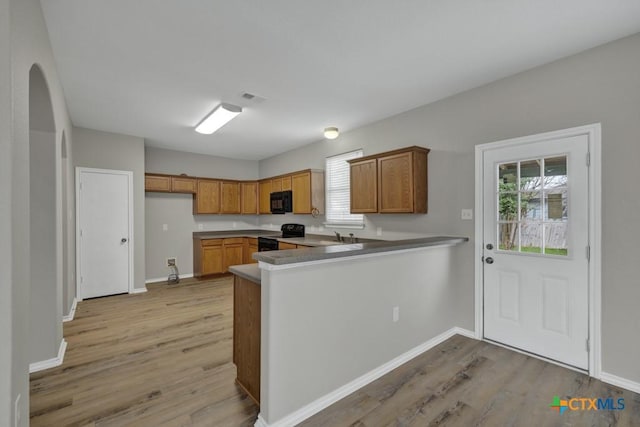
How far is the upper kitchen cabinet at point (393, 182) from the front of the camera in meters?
3.42

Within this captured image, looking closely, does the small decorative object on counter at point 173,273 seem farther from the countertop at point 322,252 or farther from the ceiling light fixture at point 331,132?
the countertop at point 322,252

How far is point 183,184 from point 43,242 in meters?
3.43

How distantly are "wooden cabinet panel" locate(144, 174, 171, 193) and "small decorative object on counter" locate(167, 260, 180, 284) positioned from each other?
1.51 m

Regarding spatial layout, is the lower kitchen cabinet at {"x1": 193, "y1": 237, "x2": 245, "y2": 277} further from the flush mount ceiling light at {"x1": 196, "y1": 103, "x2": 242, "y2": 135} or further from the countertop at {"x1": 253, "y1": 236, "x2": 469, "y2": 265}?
the countertop at {"x1": 253, "y1": 236, "x2": 469, "y2": 265}

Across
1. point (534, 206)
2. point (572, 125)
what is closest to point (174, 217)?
point (534, 206)

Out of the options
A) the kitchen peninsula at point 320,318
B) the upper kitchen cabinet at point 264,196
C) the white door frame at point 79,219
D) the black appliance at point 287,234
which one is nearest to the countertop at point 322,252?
the kitchen peninsula at point 320,318

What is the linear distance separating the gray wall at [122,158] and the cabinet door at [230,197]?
1728mm

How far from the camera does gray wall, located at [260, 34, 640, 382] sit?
221 centimetres

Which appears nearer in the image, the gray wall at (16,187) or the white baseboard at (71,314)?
the gray wall at (16,187)

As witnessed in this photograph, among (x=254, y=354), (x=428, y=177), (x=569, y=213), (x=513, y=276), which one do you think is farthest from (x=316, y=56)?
(x=513, y=276)

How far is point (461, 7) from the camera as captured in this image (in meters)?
1.90

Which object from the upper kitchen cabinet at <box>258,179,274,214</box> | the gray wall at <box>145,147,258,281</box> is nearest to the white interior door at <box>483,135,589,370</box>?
the upper kitchen cabinet at <box>258,179,274,214</box>

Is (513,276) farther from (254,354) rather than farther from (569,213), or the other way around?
(254,354)

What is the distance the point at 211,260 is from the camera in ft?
19.5
